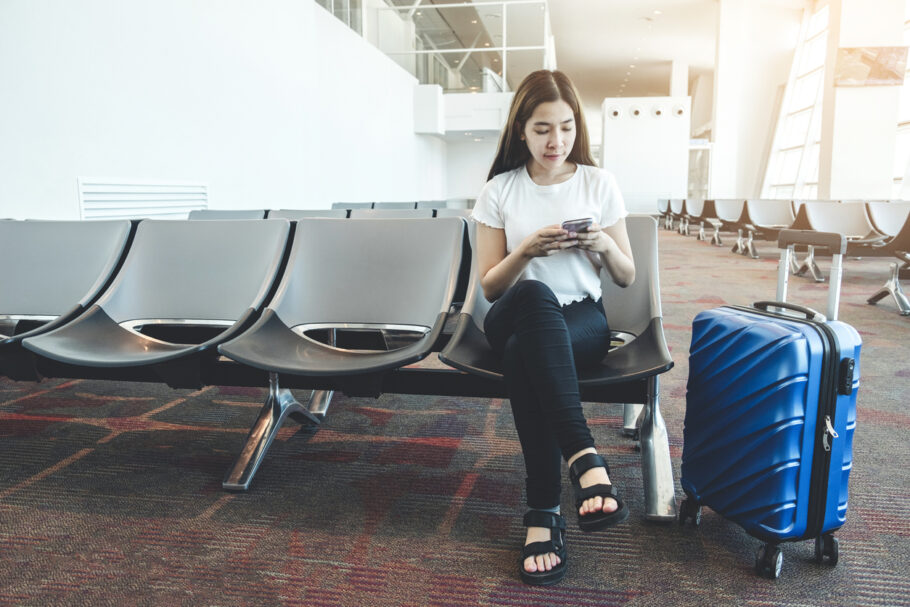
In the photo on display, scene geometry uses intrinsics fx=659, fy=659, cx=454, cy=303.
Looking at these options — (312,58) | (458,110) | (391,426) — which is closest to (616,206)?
(391,426)

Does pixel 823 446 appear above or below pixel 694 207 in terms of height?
below

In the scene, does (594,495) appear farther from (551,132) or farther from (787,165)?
(787,165)

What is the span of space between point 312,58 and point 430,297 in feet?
20.5

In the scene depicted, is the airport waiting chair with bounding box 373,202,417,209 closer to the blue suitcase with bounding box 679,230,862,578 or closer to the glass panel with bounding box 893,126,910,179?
the blue suitcase with bounding box 679,230,862,578

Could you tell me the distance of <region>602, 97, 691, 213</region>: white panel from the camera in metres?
14.7

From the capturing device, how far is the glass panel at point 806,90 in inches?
524

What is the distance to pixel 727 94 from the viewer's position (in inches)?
593

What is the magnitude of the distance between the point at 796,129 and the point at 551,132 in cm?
1523

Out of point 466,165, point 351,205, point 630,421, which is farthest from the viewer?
point 466,165

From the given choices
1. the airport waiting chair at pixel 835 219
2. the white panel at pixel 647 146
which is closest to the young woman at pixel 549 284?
the airport waiting chair at pixel 835 219

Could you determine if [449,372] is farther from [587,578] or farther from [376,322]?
[587,578]

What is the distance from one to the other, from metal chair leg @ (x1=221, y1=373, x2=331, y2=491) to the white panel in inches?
534

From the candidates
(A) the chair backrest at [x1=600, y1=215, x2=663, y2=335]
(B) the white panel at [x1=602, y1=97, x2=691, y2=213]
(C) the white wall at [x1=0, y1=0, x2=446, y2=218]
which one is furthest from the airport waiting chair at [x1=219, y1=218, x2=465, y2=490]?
(B) the white panel at [x1=602, y1=97, x2=691, y2=213]

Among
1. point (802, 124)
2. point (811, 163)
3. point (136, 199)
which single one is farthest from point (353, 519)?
point (802, 124)
